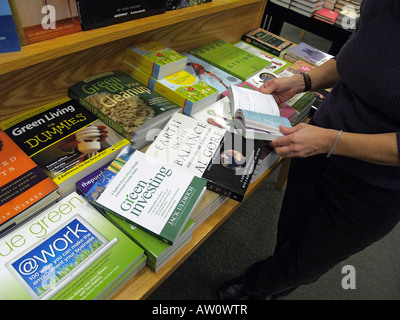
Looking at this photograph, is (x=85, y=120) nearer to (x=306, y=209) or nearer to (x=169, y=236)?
(x=169, y=236)

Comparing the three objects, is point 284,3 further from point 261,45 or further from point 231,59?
point 231,59

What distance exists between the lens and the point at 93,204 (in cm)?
79

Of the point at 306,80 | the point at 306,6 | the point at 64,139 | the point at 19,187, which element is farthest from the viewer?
the point at 306,6

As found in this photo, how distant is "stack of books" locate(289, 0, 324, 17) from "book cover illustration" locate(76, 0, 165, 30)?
1.64m

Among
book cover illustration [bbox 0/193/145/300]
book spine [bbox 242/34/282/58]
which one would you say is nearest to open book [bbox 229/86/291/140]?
book cover illustration [bbox 0/193/145/300]

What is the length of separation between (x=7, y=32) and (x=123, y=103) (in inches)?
16.6

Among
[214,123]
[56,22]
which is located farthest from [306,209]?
[56,22]

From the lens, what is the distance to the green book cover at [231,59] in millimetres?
1423

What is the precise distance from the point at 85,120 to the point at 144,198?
39 cm

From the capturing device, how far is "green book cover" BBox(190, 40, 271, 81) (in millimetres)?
1423

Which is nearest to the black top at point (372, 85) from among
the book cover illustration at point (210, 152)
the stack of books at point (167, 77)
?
the book cover illustration at point (210, 152)

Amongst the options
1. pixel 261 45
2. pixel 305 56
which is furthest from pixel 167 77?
pixel 305 56

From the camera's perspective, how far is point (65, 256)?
26.9 inches

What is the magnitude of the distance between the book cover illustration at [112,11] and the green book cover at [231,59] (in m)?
0.56
